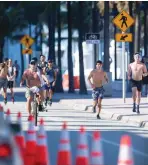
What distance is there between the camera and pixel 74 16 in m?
64.9

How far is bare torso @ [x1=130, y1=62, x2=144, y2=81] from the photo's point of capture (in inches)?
1011

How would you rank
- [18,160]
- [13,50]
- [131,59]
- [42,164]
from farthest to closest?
[13,50], [131,59], [42,164], [18,160]

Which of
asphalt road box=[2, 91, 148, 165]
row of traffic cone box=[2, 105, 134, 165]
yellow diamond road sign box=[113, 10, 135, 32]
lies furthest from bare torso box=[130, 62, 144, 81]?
row of traffic cone box=[2, 105, 134, 165]

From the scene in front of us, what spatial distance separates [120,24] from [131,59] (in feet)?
35.7

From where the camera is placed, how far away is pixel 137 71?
2572cm

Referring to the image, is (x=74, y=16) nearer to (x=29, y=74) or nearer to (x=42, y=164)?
(x=29, y=74)

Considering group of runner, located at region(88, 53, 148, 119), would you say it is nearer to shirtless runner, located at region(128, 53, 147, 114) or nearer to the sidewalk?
shirtless runner, located at region(128, 53, 147, 114)

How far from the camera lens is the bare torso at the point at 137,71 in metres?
25.7

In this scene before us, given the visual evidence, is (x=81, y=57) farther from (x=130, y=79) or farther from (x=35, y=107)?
(x=35, y=107)

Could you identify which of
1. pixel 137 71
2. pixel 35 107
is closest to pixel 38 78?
pixel 35 107

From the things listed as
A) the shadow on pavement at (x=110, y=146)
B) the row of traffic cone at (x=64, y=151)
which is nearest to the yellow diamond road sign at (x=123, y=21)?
the shadow on pavement at (x=110, y=146)

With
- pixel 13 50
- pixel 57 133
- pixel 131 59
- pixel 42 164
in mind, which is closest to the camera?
pixel 42 164

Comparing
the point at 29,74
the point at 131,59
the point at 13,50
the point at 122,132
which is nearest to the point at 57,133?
the point at 122,132

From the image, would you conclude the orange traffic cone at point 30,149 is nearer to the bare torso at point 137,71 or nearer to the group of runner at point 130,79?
the group of runner at point 130,79
